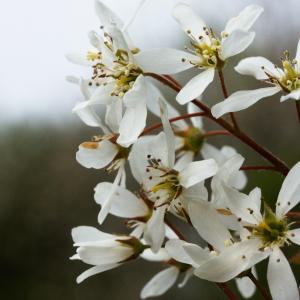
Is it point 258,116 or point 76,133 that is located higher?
point 76,133

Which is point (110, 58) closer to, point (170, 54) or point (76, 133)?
point (170, 54)

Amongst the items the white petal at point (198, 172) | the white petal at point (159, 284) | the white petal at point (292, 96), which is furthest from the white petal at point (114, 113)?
the white petal at point (159, 284)

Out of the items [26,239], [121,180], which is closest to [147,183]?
[121,180]

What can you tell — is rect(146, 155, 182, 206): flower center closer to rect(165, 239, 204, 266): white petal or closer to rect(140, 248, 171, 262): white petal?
rect(165, 239, 204, 266): white petal

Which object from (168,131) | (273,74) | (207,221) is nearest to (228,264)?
(207,221)

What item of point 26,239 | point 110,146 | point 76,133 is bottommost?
point 26,239

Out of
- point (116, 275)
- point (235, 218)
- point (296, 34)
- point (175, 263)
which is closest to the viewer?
point (235, 218)

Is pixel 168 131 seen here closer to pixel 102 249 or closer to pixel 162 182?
pixel 162 182

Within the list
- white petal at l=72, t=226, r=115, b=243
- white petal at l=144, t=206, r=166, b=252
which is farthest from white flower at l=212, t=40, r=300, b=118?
white petal at l=72, t=226, r=115, b=243
